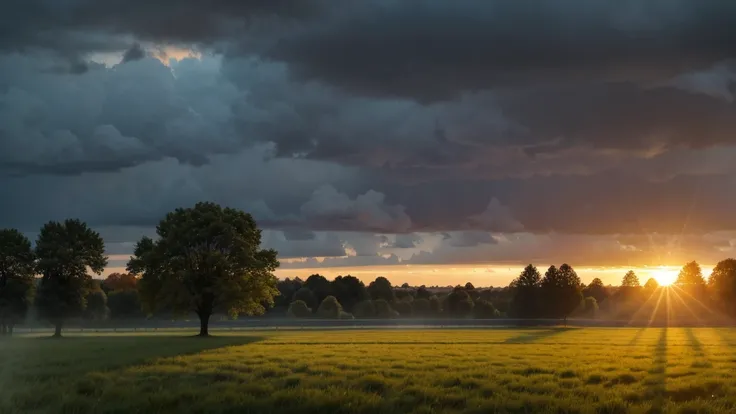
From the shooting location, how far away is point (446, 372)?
123 ft

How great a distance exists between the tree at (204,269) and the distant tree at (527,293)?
95.3 meters

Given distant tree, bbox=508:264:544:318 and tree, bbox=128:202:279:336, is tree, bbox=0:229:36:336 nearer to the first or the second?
tree, bbox=128:202:279:336

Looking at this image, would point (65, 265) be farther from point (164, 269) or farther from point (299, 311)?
point (299, 311)

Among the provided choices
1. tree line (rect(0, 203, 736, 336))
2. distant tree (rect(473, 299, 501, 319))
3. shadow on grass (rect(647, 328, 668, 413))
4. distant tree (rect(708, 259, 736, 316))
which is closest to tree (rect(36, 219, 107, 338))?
tree line (rect(0, 203, 736, 336))

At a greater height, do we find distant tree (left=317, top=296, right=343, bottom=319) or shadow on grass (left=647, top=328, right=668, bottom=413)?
distant tree (left=317, top=296, right=343, bottom=319)

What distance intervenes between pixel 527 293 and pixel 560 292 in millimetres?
7924

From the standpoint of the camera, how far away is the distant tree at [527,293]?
171750 mm

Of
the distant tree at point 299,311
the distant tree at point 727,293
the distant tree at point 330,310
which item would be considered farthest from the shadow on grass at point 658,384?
the distant tree at point 727,293

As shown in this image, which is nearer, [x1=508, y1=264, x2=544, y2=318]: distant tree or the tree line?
the tree line

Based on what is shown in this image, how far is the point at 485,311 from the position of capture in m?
194

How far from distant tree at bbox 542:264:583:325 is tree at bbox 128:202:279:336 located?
95.1m

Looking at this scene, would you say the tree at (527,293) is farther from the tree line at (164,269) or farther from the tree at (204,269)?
the tree at (204,269)

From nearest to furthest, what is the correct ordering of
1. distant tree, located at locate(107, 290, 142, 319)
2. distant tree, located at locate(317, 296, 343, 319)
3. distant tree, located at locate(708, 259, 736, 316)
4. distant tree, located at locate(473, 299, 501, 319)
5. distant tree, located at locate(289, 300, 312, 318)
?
distant tree, located at locate(317, 296, 343, 319) → distant tree, located at locate(708, 259, 736, 316) → distant tree, located at locate(107, 290, 142, 319) → distant tree, located at locate(289, 300, 312, 318) → distant tree, located at locate(473, 299, 501, 319)

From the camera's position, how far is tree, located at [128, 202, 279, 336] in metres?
85.4
